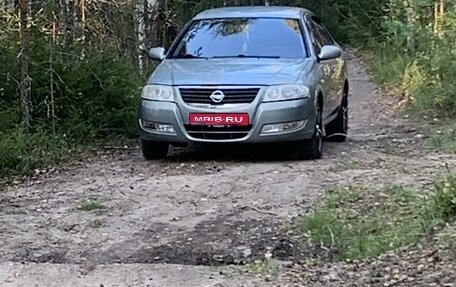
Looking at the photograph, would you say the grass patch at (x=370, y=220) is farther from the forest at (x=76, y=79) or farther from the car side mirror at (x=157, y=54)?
the forest at (x=76, y=79)

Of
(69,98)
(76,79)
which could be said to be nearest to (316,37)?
(76,79)

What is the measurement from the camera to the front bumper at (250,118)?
8914 mm

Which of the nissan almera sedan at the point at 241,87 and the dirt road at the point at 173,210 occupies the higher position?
the nissan almera sedan at the point at 241,87

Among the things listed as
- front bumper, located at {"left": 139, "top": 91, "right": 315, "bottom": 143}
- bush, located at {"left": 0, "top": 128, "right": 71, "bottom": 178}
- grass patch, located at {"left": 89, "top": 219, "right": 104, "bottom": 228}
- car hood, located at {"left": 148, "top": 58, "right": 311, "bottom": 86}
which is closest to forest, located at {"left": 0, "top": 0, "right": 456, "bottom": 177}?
bush, located at {"left": 0, "top": 128, "right": 71, "bottom": 178}

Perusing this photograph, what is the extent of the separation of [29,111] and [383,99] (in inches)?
355

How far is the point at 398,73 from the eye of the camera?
1848cm

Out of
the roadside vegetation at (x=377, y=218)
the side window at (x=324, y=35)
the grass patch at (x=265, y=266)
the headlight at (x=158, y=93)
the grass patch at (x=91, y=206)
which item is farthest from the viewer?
the side window at (x=324, y=35)

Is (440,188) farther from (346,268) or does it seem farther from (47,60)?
(47,60)

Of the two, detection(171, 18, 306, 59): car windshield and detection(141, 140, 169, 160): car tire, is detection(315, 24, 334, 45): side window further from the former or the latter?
detection(141, 140, 169, 160): car tire

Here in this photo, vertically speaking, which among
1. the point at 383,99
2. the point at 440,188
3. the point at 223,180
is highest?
the point at 440,188

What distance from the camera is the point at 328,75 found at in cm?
1038

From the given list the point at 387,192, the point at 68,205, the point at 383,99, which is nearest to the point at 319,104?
the point at 387,192

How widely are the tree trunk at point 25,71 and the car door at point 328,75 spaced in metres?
3.42

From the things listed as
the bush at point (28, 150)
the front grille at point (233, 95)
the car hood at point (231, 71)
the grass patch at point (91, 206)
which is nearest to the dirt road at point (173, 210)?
the grass patch at point (91, 206)
